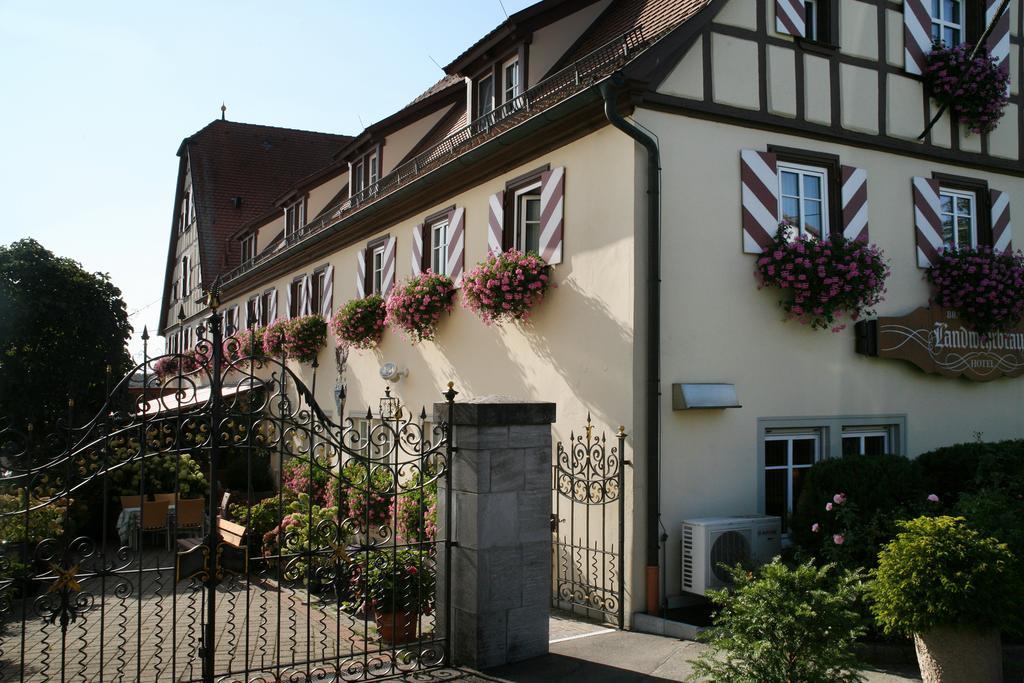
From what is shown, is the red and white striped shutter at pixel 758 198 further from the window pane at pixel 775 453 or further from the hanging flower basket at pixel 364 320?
the hanging flower basket at pixel 364 320

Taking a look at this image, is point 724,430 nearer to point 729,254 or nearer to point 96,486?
point 729,254

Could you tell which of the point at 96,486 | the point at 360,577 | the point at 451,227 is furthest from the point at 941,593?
the point at 96,486

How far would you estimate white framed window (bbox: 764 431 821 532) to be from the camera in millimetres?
9797

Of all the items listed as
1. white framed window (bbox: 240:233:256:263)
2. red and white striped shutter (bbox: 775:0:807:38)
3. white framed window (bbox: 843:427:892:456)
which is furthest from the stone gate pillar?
white framed window (bbox: 240:233:256:263)

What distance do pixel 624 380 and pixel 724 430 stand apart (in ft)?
4.09

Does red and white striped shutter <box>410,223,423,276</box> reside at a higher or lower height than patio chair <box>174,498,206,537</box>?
higher

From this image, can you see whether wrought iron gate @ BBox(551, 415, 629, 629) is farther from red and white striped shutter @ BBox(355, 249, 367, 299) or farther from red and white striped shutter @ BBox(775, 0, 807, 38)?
red and white striped shutter @ BBox(355, 249, 367, 299)

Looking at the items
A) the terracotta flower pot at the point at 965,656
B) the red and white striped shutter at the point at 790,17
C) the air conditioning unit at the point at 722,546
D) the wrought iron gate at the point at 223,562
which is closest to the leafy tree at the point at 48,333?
the wrought iron gate at the point at 223,562

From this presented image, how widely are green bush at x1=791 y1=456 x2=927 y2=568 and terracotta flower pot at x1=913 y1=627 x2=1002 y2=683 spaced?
6.27 feet

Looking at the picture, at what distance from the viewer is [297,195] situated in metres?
23.5

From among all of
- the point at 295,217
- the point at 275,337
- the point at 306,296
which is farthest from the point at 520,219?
the point at 295,217

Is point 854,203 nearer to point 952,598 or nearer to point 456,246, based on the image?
point 456,246

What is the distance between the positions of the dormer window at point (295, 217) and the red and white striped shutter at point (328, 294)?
15.5ft

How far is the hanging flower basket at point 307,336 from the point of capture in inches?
737
